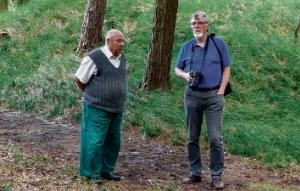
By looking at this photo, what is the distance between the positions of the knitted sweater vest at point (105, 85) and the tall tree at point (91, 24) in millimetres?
6424

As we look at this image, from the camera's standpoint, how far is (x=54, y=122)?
32.1 ft

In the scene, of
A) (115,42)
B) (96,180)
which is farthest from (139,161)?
(115,42)

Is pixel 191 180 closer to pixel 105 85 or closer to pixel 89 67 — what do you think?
pixel 105 85

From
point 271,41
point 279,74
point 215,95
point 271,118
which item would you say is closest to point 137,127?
point 271,118

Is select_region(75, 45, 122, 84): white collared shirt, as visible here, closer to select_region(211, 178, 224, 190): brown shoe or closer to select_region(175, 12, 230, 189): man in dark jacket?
select_region(175, 12, 230, 189): man in dark jacket

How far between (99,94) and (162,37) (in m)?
3.94

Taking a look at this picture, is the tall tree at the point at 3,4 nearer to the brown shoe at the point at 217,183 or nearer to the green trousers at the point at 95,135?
the green trousers at the point at 95,135

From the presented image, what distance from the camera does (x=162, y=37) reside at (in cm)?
980

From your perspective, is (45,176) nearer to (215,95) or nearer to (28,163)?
(28,163)

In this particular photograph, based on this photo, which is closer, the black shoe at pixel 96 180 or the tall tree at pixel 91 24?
the black shoe at pixel 96 180

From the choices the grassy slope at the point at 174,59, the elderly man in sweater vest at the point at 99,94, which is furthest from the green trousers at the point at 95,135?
the grassy slope at the point at 174,59

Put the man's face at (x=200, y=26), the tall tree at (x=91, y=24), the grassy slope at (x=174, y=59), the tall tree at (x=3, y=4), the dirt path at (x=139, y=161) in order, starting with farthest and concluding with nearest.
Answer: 1. the tall tree at (x=3, y=4)
2. the tall tree at (x=91, y=24)
3. the grassy slope at (x=174, y=59)
4. the dirt path at (x=139, y=161)
5. the man's face at (x=200, y=26)

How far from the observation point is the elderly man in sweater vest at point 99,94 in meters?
6.07

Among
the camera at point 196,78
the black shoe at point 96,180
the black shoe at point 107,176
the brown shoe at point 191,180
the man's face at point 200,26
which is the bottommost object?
the brown shoe at point 191,180
